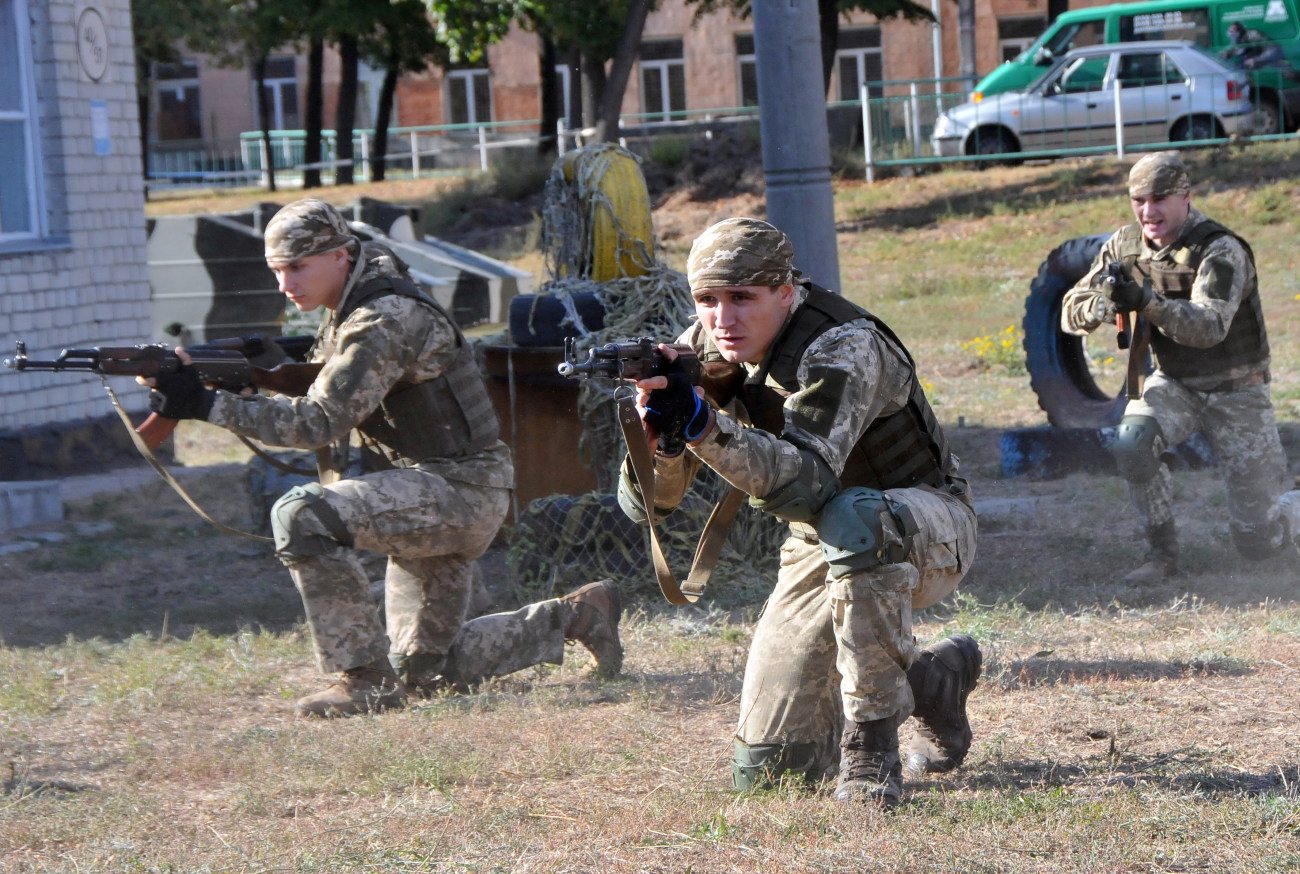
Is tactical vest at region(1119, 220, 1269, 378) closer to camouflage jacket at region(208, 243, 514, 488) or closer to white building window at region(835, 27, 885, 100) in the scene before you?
camouflage jacket at region(208, 243, 514, 488)

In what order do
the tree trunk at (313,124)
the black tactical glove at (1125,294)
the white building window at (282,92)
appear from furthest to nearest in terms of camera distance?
the white building window at (282,92) → the tree trunk at (313,124) → the black tactical glove at (1125,294)

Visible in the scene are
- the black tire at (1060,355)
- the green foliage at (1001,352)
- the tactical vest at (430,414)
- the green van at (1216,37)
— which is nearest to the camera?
the tactical vest at (430,414)

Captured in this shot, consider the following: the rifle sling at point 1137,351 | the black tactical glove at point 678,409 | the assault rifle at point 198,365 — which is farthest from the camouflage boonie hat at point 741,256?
the rifle sling at point 1137,351

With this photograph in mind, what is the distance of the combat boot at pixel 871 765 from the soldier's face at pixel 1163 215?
315cm

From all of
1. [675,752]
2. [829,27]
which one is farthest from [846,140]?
[675,752]

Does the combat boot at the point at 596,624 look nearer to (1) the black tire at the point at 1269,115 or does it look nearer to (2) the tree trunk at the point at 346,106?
(1) the black tire at the point at 1269,115

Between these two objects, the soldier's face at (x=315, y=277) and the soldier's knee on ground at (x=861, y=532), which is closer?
the soldier's knee on ground at (x=861, y=532)

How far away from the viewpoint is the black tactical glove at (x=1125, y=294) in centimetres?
556

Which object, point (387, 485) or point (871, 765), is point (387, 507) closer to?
point (387, 485)

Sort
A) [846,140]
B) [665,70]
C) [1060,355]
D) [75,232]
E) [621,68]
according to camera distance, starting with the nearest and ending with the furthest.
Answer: [1060,355] < [75,232] < [621,68] < [846,140] < [665,70]

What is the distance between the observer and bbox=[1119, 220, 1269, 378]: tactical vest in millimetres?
5934

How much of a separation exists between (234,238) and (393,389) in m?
11.9

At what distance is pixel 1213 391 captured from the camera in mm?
6098

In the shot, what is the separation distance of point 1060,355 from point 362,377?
5.44 metres
